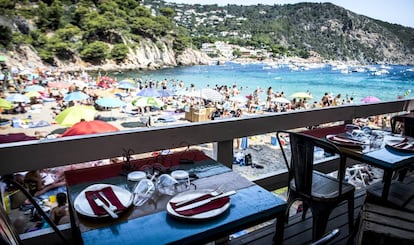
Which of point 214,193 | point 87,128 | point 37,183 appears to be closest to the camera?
point 214,193

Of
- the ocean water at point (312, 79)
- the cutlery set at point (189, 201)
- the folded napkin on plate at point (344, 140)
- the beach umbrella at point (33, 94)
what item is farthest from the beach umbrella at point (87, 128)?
the ocean water at point (312, 79)

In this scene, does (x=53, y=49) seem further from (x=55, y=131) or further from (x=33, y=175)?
(x=33, y=175)

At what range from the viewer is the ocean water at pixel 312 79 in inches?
1415

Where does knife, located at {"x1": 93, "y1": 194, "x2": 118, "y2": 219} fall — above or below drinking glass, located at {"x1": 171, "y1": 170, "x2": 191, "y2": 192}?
above

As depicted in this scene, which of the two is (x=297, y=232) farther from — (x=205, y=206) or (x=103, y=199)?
(x=103, y=199)

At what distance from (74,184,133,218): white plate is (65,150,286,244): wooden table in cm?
2

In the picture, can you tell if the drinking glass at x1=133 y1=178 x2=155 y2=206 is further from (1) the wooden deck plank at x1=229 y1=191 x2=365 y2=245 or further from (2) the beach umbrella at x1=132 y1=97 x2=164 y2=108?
(2) the beach umbrella at x1=132 y1=97 x2=164 y2=108

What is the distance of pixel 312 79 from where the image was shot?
47250 mm

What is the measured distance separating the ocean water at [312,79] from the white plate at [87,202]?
2836 centimetres

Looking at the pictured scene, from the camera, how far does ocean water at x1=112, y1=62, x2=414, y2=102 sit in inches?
1415

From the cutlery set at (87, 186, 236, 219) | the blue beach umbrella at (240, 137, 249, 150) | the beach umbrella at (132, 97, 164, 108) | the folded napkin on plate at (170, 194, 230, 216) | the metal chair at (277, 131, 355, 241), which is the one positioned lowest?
the blue beach umbrella at (240, 137, 249, 150)

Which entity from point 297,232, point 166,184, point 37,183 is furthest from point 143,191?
point 37,183

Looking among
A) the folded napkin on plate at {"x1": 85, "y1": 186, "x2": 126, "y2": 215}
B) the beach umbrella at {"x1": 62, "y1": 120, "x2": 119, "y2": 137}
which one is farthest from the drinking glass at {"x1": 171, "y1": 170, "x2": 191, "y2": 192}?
the beach umbrella at {"x1": 62, "y1": 120, "x2": 119, "y2": 137}

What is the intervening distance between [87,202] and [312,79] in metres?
50.1
